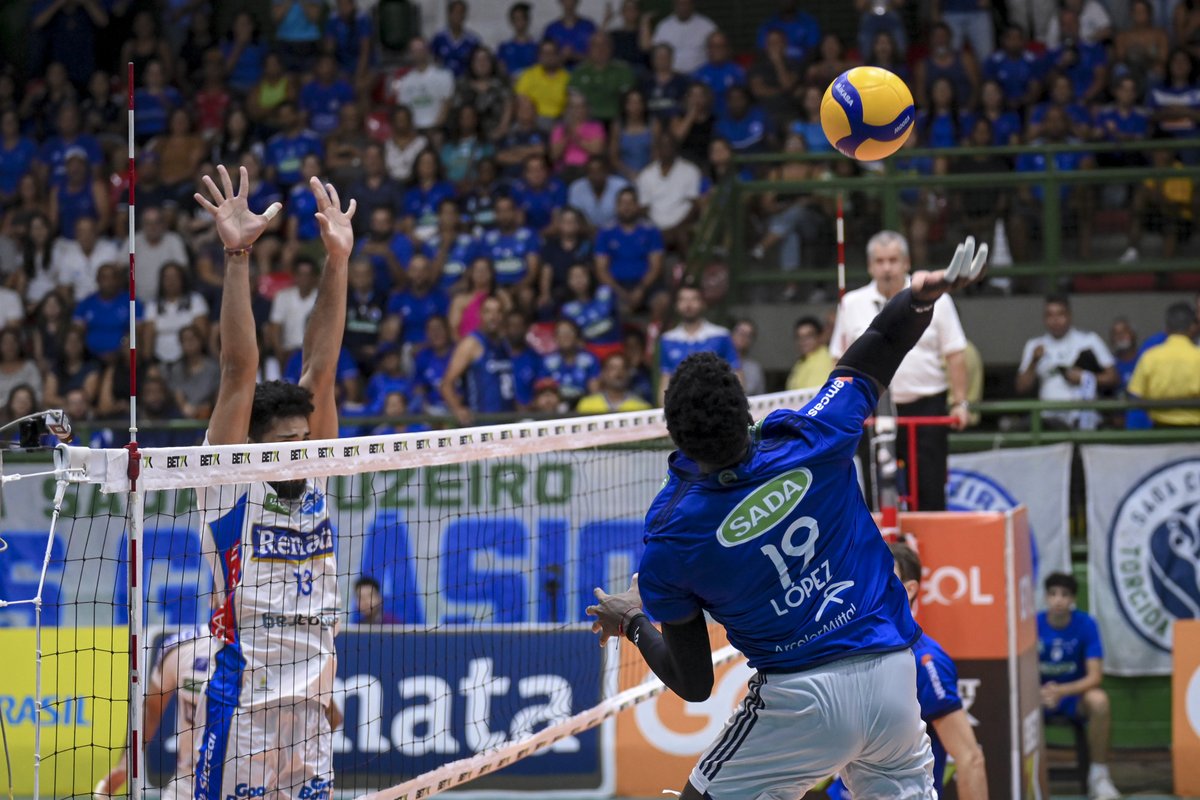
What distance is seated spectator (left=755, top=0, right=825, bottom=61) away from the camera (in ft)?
53.1

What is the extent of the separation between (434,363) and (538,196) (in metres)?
2.59

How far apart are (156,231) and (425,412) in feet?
13.4

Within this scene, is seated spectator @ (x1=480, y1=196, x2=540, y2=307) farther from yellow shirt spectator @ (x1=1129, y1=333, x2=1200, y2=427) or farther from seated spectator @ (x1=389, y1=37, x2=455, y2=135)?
yellow shirt spectator @ (x1=1129, y1=333, x2=1200, y2=427)

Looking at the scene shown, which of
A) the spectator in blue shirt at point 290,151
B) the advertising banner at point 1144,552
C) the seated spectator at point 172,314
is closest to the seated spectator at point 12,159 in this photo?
the spectator in blue shirt at point 290,151

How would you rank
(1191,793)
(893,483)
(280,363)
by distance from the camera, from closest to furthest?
(893,483), (1191,793), (280,363)

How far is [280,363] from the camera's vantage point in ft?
47.8

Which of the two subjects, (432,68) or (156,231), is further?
(432,68)

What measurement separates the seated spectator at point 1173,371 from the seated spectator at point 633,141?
5.57 metres

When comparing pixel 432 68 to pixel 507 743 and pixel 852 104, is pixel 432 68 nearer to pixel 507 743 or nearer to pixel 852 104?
pixel 852 104

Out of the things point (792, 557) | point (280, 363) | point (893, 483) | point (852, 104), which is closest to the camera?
point (792, 557)

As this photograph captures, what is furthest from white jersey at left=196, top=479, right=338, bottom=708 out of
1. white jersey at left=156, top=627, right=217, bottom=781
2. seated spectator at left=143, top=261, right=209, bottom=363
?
seated spectator at left=143, top=261, right=209, bottom=363

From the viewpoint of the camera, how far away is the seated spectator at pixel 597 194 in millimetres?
15273

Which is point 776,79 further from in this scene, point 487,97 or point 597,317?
point 597,317

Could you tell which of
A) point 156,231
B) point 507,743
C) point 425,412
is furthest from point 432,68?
point 507,743
